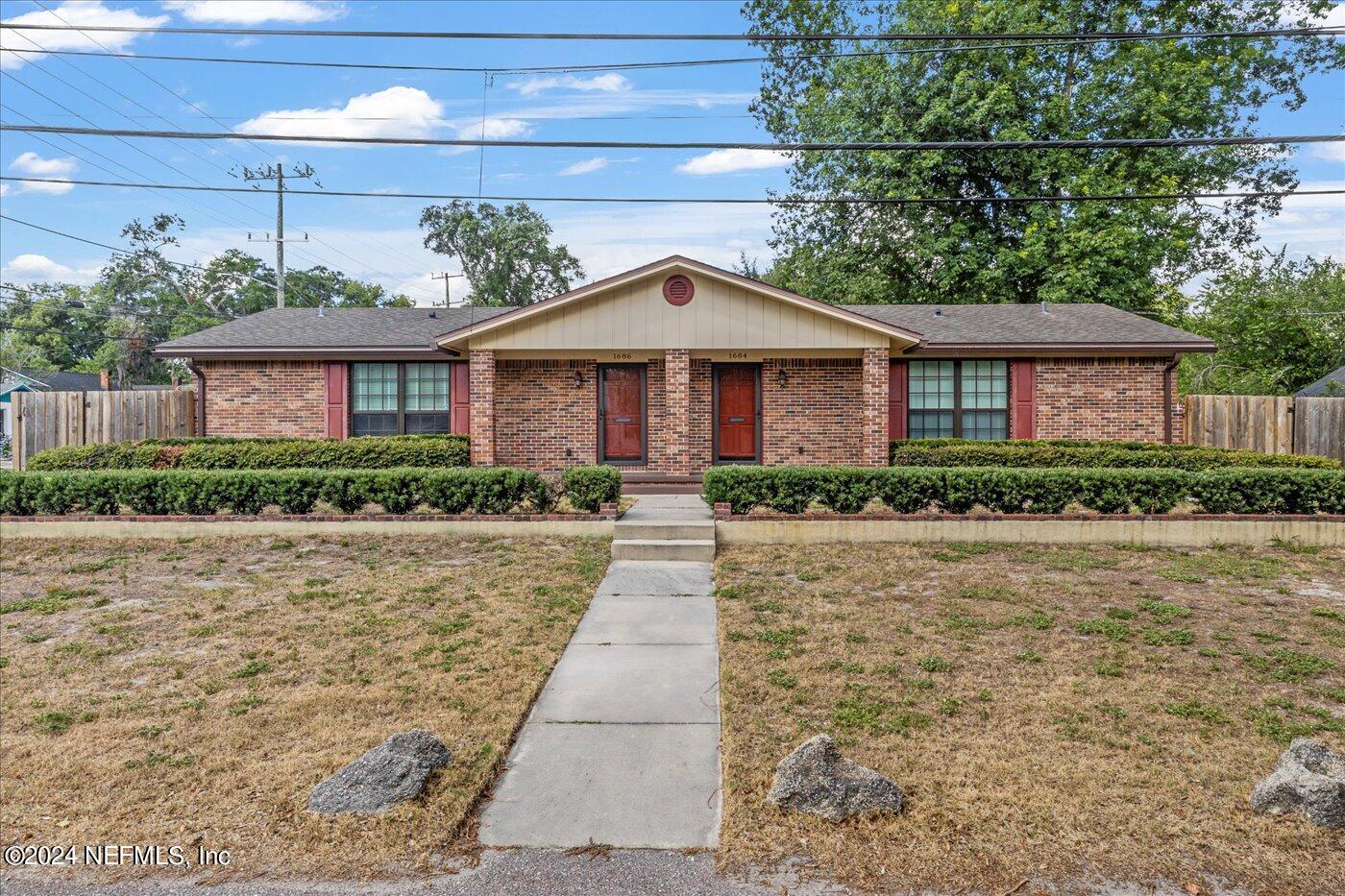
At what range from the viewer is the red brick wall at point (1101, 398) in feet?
51.1

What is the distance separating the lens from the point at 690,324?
1420 cm

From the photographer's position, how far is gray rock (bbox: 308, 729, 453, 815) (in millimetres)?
3590

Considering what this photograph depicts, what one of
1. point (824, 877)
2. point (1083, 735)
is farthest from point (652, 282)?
point (824, 877)

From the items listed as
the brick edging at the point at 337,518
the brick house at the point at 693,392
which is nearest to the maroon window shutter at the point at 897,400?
the brick house at the point at 693,392

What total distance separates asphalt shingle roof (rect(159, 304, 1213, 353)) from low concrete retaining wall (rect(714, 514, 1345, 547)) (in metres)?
6.16

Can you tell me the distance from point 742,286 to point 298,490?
792 cm

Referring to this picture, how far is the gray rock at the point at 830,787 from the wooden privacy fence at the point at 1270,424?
1542 cm

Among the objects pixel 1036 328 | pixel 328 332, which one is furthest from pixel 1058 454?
pixel 328 332

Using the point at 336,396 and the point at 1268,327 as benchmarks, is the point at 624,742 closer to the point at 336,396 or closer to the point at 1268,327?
the point at 336,396

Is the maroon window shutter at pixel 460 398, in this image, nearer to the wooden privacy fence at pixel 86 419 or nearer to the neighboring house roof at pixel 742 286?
the neighboring house roof at pixel 742 286

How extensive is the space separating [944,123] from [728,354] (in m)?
12.8

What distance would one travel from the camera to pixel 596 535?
9.91 metres

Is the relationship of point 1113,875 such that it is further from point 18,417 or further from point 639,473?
point 18,417

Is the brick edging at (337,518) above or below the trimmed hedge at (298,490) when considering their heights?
below
